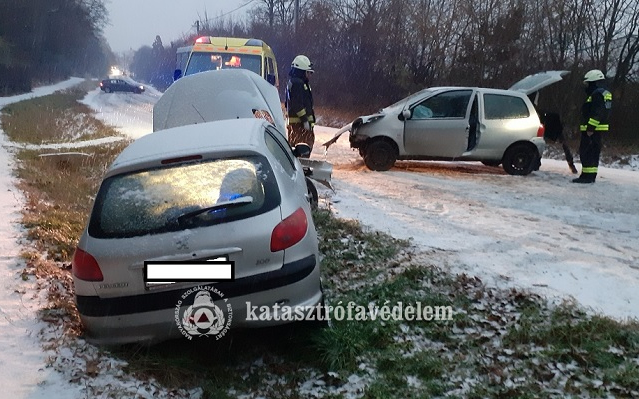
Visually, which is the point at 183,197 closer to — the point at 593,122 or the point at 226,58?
the point at 593,122

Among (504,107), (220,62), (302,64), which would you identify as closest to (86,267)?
(302,64)

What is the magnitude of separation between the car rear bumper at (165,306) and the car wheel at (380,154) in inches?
268

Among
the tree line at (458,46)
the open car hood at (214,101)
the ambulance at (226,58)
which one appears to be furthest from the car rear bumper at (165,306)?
the tree line at (458,46)

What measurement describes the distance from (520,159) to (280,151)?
6.88 meters

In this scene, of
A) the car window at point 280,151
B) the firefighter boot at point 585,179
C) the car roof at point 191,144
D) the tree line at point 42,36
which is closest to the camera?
the car roof at point 191,144

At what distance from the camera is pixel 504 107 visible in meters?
10.1

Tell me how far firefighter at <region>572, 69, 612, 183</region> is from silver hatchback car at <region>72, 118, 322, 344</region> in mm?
7608

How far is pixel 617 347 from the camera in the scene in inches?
149

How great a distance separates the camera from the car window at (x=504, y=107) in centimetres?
1009

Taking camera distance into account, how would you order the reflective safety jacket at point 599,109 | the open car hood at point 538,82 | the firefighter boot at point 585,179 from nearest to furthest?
the reflective safety jacket at point 599,109
the firefighter boot at point 585,179
the open car hood at point 538,82

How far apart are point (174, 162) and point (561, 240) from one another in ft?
14.6

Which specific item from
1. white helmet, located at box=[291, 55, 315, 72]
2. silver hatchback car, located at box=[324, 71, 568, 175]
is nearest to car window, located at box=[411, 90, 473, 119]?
silver hatchback car, located at box=[324, 71, 568, 175]

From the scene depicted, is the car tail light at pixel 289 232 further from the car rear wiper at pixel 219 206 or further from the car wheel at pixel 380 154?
the car wheel at pixel 380 154

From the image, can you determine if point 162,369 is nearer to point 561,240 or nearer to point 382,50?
point 561,240
